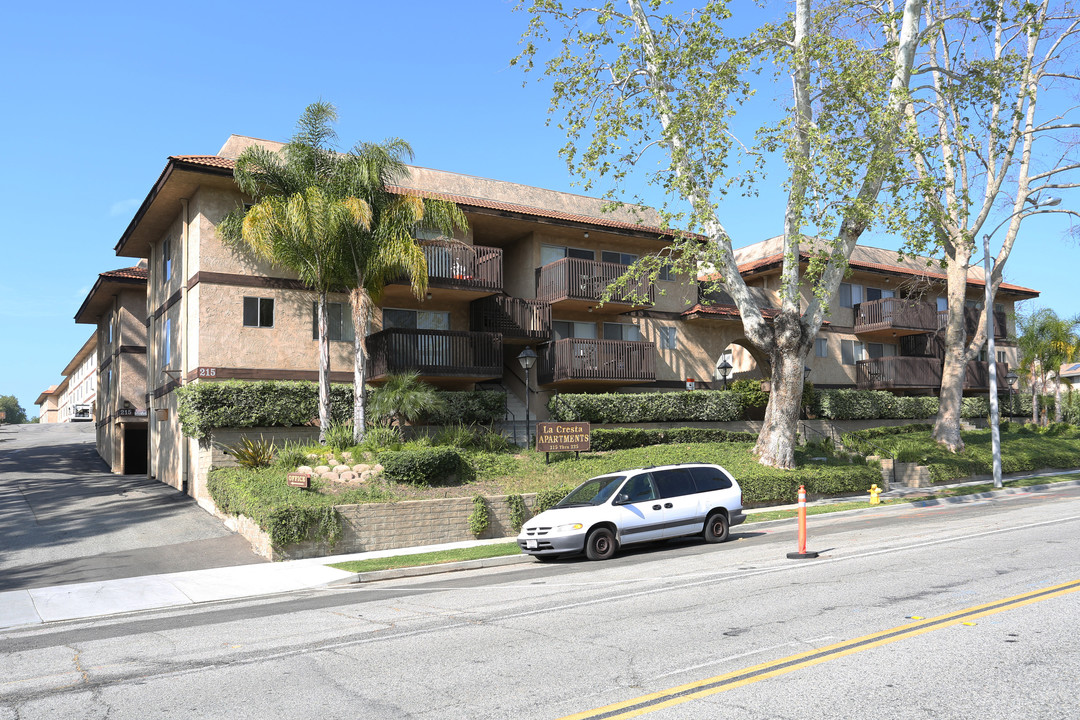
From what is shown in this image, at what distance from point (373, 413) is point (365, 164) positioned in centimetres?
643

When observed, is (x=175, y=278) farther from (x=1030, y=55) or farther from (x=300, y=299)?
(x=1030, y=55)

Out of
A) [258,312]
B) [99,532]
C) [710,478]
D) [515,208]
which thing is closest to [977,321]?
[515,208]

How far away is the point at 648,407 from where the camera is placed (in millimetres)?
26641

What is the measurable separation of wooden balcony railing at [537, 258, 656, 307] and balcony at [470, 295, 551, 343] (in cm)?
75

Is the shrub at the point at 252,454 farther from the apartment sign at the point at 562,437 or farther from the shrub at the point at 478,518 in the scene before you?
the apartment sign at the point at 562,437

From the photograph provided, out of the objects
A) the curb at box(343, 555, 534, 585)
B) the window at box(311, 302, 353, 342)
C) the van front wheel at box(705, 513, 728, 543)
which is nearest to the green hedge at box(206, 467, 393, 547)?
the curb at box(343, 555, 534, 585)

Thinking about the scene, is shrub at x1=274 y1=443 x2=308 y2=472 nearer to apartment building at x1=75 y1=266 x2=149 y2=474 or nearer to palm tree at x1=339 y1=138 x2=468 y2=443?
palm tree at x1=339 y1=138 x2=468 y2=443

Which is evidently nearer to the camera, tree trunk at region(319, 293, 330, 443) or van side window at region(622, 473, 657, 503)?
van side window at region(622, 473, 657, 503)

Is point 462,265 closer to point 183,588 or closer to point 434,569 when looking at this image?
point 434,569

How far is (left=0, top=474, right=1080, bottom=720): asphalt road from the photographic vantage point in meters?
5.57

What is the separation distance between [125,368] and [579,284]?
57.6 ft

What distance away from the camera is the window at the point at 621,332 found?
2931 cm

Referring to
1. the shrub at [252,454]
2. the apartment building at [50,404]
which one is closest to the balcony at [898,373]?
the shrub at [252,454]

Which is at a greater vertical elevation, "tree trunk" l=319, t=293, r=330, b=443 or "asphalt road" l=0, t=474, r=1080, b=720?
"tree trunk" l=319, t=293, r=330, b=443
